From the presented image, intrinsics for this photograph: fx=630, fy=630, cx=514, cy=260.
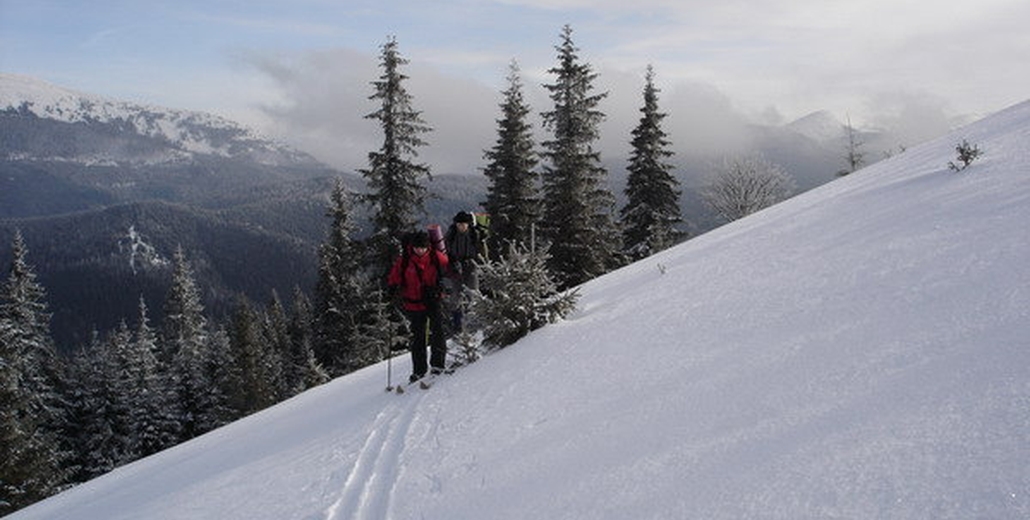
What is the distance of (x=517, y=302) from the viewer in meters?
8.88

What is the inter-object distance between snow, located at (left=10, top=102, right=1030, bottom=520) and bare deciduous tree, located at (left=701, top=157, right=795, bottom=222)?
29780mm

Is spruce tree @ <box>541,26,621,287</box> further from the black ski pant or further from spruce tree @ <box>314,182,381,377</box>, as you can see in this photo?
the black ski pant

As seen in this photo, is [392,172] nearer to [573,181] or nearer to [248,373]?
[573,181]

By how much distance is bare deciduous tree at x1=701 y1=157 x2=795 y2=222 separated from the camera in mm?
38656

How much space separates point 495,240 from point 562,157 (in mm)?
5015

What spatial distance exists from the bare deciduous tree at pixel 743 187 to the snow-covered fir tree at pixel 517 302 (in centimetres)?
3098

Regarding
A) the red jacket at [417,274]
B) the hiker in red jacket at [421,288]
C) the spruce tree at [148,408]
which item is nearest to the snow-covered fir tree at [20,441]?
the spruce tree at [148,408]

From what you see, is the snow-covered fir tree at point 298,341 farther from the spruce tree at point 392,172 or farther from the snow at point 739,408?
the snow at point 739,408

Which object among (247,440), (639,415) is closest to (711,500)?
(639,415)

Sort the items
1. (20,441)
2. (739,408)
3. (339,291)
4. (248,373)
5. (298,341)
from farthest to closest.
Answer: (298,341), (248,373), (339,291), (20,441), (739,408)

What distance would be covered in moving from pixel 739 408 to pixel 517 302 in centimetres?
478

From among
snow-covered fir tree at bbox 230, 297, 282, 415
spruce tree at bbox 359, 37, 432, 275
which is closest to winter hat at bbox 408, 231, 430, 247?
spruce tree at bbox 359, 37, 432, 275

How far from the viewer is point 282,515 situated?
208 inches

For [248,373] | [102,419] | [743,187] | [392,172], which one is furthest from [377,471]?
[248,373]
